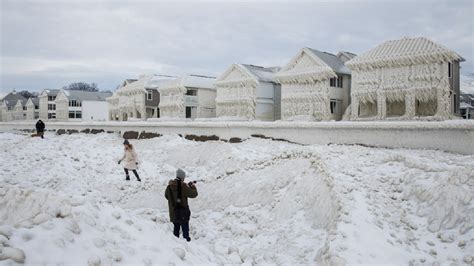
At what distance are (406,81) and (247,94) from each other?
15580 mm

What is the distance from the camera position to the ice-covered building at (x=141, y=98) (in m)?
53.1

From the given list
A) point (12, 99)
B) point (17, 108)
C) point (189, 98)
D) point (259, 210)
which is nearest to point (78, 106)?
point (17, 108)

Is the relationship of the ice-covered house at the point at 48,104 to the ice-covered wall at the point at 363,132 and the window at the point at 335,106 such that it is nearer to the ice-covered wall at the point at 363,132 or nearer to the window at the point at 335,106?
the ice-covered wall at the point at 363,132

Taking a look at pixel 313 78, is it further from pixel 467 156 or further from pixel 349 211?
pixel 349 211

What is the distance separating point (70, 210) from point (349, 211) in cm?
752

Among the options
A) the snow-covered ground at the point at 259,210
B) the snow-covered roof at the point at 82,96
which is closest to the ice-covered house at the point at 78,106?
the snow-covered roof at the point at 82,96

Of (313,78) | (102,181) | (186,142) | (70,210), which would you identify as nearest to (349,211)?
(70,210)

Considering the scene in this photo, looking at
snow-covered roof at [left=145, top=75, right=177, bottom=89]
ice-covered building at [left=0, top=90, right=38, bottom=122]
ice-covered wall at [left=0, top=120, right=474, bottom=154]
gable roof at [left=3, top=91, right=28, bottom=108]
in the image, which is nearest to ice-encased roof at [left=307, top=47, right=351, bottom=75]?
ice-covered wall at [left=0, top=120, right=474, bottom=154]

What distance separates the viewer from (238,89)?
4016 cm

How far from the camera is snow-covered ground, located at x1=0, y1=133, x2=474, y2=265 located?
25.7ft

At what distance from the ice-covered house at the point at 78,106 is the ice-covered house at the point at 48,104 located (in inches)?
151

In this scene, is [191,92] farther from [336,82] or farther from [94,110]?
[94,110]

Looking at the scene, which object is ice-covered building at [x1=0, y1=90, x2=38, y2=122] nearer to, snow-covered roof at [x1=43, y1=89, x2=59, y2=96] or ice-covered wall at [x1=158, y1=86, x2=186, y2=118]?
snow-covered roof at [x1=43, y1=89, x2=59, y2=96]

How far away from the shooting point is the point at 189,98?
47031 mm
